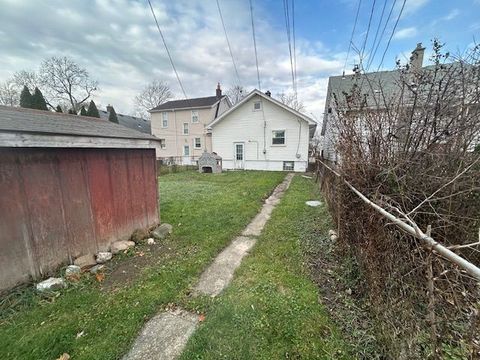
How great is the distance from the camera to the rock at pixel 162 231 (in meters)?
4.91

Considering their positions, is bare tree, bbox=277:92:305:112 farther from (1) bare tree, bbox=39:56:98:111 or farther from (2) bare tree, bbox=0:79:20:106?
(2) bare tree, bbox=0:79:20:106

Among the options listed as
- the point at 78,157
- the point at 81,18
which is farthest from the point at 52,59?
the point at 78,157

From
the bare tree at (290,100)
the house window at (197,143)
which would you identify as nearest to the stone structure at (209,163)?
the house window at (197,143)

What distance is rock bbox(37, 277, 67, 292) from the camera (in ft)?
9.82

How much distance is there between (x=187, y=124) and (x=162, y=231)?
21.4m

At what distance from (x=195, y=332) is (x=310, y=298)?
1497mm

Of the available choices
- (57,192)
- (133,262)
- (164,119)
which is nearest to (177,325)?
(133,262)

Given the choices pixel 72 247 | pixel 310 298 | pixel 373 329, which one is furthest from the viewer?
pixel 72 247

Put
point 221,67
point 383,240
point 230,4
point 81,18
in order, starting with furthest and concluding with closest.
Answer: point 221,67
point 230,4
point 81,18
point 383,240

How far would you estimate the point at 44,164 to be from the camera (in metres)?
3.20

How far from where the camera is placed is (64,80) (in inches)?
1176

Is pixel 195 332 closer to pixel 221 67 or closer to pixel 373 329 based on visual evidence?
pixel 373 329

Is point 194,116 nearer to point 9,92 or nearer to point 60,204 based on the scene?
point 60,204

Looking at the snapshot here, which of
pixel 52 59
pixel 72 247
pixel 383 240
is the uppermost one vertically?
pixel 52 59
